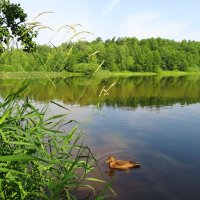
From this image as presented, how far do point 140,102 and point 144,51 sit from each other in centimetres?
10636

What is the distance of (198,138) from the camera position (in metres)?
20.1

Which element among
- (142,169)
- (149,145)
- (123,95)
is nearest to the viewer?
(142,169)

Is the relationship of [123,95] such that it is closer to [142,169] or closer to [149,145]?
[149,145]

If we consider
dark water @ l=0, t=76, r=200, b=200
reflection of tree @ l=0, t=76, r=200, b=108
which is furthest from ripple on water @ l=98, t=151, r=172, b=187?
reflection of tree @ l=0, t=76, r=200, b=108

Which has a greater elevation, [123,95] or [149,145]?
[123,95]

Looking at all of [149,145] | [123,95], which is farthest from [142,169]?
[123,95]

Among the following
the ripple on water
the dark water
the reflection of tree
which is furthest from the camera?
the reflection of tree

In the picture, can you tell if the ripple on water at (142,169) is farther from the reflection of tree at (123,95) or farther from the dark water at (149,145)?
the reflection of tree at (123,95)

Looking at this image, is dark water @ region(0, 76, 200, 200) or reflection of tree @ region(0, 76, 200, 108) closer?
dark water @ region(0, 76, 200, 200)

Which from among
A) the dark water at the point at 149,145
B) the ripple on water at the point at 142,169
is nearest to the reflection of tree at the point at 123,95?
the dark water at the point at 149,145

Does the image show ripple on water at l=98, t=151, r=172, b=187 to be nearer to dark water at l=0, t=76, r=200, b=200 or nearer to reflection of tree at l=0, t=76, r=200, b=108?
dark water at l=0, t=76, r=200, b=200

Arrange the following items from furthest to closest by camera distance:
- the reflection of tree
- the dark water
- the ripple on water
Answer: the reflection of tree, the ripple on water, the dark water

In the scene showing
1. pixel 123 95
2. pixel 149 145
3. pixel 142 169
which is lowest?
pixel 142 169

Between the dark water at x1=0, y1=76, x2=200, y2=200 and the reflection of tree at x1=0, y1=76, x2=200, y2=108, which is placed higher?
the reflection of tree at x1=0, y1=76, x2=200, y2=108
